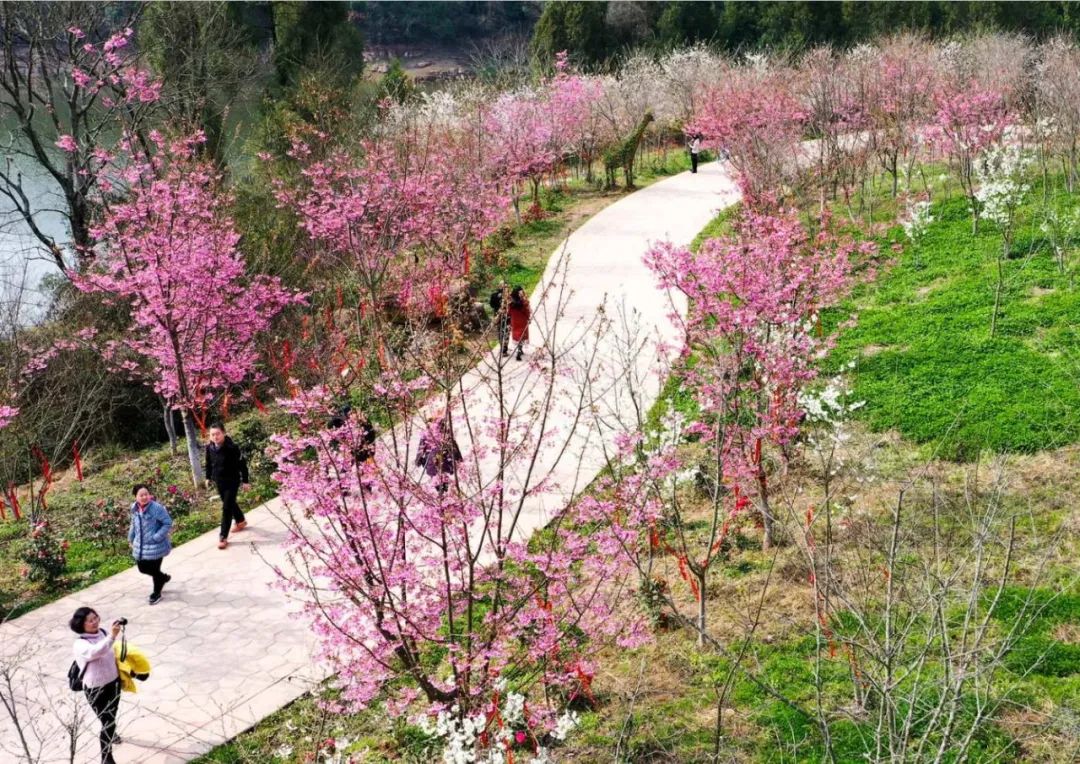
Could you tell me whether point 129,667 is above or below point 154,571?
above

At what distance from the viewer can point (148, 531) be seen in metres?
9.22

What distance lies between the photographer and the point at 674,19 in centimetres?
3834

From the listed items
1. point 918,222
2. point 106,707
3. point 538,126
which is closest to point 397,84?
point 538,126

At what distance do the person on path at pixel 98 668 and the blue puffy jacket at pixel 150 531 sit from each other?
2198 mm

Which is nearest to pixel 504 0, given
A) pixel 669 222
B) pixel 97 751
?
pixel 669 222

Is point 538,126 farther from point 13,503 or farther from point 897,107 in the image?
point 13,503

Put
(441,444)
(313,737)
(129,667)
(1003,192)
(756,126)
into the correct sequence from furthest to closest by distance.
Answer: (756,126) → (1003,192) → (313,737) → (129,667) → (441,444)

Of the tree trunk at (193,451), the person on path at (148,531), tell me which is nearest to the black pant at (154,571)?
the person on path at (148,531)

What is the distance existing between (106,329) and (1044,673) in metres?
14.5

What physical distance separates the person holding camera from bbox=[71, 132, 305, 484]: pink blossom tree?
5866 mm

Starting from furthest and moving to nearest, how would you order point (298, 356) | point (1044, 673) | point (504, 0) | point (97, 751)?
point (504, 0), point (298, 356), point (97, 751), point (1044, 673)

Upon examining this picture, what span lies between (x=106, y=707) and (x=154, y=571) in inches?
100

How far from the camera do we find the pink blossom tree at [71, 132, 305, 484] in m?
12.4

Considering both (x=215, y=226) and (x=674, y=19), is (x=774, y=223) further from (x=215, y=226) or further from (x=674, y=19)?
(x=674, y=19)
